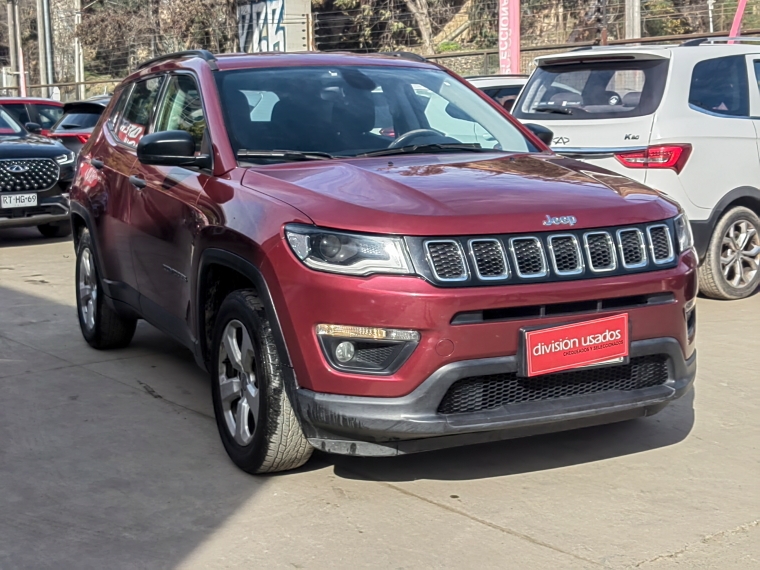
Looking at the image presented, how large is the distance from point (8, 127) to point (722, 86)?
866 cm

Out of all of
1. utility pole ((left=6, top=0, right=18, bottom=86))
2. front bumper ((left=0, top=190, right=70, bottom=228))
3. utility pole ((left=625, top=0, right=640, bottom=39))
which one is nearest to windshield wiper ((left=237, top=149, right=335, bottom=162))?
front bumper ((left=0, top=190, right=70, bottom=228))

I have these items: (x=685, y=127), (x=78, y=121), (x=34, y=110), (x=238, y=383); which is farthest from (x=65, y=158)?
(x=238, y=383)

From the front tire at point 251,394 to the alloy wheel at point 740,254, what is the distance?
4.75 m

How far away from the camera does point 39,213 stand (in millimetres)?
11969

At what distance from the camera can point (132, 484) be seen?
441 cm

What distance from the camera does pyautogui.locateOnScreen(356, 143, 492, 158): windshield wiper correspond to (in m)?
4.94

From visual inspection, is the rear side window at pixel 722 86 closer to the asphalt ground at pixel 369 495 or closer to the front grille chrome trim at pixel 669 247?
the asphalt ground at pixel 369 495

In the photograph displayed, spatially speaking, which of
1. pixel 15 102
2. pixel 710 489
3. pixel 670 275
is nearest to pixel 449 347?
pixel 670 275

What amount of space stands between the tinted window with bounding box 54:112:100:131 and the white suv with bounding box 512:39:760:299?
8825 mm

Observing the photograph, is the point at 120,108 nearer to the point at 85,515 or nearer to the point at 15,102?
the point at 85,515

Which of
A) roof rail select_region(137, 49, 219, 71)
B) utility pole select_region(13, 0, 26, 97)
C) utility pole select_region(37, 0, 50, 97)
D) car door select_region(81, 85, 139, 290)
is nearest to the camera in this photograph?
roof rail select_region(137, 49, 219, 71)

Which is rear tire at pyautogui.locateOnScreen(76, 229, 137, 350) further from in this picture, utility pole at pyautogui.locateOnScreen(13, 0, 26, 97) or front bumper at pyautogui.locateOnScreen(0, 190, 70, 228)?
utility pole at pyautogui.locateOnScreen(13, 0, 26, 97)

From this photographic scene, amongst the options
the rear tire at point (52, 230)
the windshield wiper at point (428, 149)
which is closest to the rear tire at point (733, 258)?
the windshield wiper at point (428, 149)

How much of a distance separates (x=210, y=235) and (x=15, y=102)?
13.4 m
